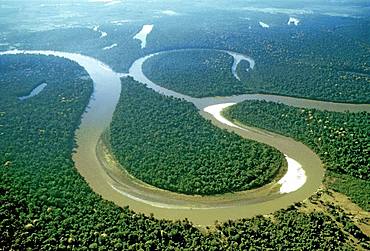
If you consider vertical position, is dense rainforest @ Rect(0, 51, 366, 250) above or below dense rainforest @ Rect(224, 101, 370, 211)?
below

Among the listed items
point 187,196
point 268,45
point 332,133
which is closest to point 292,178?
point 332,133

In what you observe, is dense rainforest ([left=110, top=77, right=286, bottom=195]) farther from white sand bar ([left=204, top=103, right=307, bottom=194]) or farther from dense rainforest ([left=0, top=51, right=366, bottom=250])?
dense rainforest ([left=0, top=51, right=366, bottom=250])

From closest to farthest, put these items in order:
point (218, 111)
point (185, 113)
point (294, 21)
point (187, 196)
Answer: point (187, 196) < point (185, 113) < point (218, 111) < point (294, 21)

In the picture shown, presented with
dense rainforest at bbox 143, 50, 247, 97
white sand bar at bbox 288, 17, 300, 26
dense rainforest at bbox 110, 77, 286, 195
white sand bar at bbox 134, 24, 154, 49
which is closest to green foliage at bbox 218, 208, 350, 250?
dense rainforest at bbox 110, 77, 286, 195

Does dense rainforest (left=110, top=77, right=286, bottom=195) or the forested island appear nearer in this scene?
the forested island

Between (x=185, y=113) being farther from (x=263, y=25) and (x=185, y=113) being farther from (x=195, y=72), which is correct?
(x=263, y=25)

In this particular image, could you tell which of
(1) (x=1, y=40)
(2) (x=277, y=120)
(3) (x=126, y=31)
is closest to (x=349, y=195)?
(2) (x=277, y=120)

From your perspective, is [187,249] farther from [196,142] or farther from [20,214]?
[196,142]
